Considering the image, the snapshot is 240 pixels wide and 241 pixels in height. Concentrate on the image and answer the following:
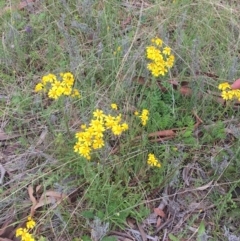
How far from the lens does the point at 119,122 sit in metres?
2.06

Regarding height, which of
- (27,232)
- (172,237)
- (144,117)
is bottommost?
(172,237)

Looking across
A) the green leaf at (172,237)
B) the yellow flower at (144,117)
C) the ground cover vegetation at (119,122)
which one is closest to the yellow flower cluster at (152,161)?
the ground cover vegetation at (119,122)

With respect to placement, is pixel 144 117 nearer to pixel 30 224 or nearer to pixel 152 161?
pixel 152 161

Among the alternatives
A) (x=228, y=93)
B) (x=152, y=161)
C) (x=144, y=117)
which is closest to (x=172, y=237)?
(x=152, y=161)

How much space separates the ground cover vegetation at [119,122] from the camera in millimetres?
1968

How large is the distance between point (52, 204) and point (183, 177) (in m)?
0.61

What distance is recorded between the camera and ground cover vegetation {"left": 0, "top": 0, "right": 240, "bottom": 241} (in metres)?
1.97

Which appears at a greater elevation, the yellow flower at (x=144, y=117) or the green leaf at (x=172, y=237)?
the yellow flower at (x=144, y=117)

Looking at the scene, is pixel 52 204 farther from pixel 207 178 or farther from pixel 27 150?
pixel 207 178

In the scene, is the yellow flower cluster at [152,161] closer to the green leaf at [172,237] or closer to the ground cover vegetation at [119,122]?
the ground cover vegetation at [119,122]

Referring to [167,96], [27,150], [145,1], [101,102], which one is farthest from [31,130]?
[145,1]

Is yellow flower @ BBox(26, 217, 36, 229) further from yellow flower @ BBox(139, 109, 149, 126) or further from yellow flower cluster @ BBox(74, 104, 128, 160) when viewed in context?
yellow flower @ BBox(139, 109, 149, 126)

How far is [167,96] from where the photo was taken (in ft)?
7.78

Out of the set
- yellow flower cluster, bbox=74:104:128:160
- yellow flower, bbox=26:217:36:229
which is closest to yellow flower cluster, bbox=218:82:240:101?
yellow flower cluster, bbox=74:104:128:160
